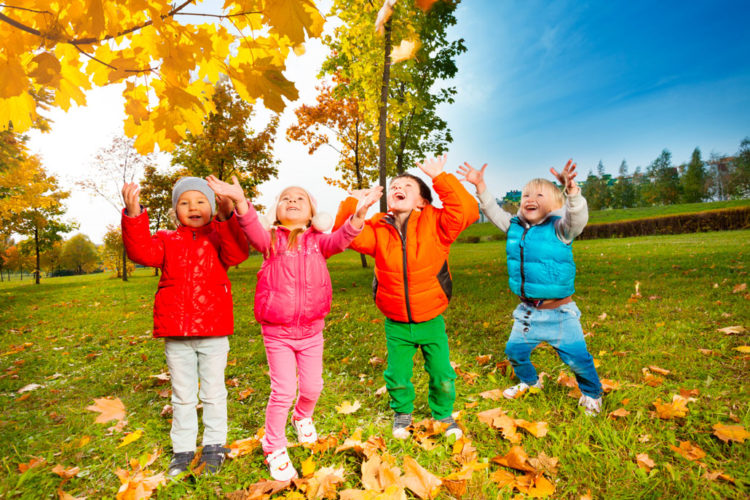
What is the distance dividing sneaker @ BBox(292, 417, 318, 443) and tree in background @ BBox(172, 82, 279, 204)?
1511 centimetres

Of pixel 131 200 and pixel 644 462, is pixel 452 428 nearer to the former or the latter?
pixel 644 462

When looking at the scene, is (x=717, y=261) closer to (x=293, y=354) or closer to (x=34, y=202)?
(x=293, y=354)

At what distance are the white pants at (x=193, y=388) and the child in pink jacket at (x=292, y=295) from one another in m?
0.33

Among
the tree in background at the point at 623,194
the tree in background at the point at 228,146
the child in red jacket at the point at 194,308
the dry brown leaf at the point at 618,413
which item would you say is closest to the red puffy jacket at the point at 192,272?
the child in red jacket at the point at 194,308

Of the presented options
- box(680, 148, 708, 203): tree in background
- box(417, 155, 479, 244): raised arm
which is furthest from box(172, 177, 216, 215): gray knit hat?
box(680, 148, 708, 203): tree in background

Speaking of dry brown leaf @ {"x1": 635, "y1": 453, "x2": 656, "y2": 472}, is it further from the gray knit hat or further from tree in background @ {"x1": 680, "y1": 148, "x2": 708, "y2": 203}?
tree in background @ {"x1": 680, "y1": 148, "x2": 708, "y2": 203}

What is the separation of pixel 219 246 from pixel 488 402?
2.31m

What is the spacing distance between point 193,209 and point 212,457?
1559mm

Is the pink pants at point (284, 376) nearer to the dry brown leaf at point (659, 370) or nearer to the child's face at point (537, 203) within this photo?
the child's face at point (537, 203)

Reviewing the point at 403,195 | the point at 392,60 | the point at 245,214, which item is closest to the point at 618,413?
the point at 403,195

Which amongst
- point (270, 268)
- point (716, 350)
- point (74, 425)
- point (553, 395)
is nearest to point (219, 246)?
point (270, 268)

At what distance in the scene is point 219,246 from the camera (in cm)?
249

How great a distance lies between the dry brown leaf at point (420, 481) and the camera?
1.93 meters

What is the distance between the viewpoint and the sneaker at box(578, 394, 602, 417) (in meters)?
2.66
